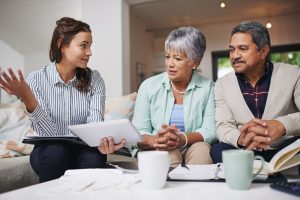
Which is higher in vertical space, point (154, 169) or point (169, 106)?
point (169, 106)

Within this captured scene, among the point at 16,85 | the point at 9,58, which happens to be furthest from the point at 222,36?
the point at 16,85

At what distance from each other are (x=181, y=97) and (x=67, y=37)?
2.08ft

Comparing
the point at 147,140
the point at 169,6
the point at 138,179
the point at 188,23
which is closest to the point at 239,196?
the point at 138,179

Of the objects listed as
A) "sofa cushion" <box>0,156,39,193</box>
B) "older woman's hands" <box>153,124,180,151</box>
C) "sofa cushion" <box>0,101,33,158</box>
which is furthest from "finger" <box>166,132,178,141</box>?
"sofa cushion" <box>0,101,33,158</box>

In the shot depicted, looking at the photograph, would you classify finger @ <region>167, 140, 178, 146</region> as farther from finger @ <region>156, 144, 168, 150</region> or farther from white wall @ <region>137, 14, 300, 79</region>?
white wall @ <region>137, 14, 300, 79</region>

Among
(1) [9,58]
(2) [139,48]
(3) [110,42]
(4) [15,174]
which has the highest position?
(2) [139,48]

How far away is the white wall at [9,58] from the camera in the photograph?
4257 mm

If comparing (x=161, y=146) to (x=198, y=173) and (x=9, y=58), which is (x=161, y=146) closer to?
(x=198, y=173)

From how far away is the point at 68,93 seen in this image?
1.43 m

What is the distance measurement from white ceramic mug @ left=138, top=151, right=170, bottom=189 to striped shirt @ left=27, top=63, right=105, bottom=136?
2.25ft

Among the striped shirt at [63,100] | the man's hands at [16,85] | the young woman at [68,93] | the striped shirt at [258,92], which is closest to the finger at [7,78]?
the man's hands at [16,85]

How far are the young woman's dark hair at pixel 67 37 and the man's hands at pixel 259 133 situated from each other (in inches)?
29.5

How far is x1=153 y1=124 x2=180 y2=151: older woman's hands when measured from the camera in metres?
1.24

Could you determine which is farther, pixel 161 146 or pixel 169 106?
pixel 169 106
